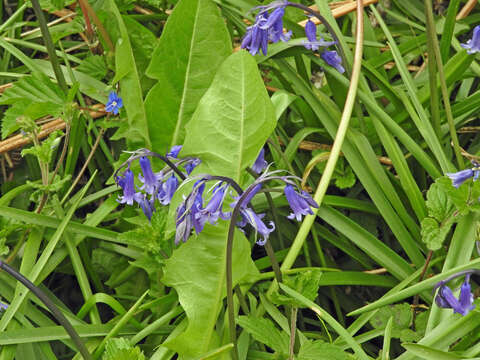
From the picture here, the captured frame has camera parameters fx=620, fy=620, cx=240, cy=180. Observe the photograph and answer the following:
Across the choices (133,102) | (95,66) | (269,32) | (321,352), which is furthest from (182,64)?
(321,352)

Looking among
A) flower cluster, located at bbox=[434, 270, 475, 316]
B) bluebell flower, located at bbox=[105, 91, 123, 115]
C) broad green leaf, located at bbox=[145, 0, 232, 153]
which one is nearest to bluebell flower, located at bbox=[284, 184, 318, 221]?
flower cluster, located at bbox=[434, 270, 475, 316]

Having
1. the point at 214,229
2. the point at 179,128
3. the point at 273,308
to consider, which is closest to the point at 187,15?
the point at 179,128

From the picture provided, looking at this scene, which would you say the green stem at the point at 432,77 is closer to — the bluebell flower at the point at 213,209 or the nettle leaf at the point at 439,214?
the nettle leaf at the point at 439,214

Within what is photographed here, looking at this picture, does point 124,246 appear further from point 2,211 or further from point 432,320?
point 432,320

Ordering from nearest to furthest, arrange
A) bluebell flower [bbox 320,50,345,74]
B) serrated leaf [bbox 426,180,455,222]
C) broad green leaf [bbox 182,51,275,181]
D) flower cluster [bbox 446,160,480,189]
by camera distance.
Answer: broad green leaf [bbox 182,51,275,181] < flower cluster [bbox 446,160,480,189] < serrated leaf [bbox 426,180,455,222] < bluebell flower [bbox 320,50,345,74]

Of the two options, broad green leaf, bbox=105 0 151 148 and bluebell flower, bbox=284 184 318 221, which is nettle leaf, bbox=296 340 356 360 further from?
broad green leaf, bbox=105 0 151 148

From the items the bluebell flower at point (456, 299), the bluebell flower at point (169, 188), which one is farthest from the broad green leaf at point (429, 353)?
the bluebell flower at point (169, 188)

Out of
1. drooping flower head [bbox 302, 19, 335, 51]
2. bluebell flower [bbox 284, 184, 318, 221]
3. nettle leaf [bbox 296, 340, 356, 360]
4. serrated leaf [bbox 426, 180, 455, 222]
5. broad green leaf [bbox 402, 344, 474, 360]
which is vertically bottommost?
nettle leaf [bbox 296, 340, 356, 360]
